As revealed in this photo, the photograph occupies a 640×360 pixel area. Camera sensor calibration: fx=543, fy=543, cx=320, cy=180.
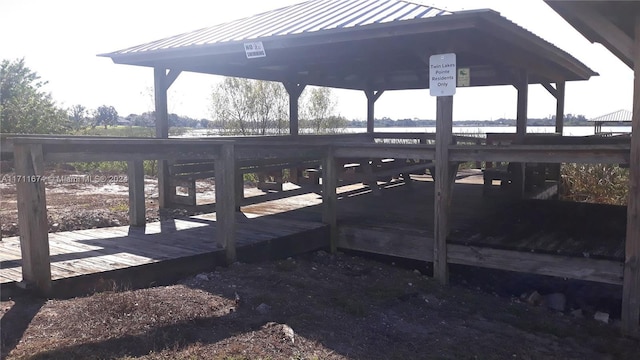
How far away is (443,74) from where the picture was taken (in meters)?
6.26

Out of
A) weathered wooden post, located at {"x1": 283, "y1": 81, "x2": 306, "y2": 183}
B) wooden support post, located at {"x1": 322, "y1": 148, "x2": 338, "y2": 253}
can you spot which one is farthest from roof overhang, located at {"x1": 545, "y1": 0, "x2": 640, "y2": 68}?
weathered wooden post, located at {"x1": 283, "y1": 81, "x2": 306, "y2": 183}

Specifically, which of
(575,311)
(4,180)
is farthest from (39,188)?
(4,180)

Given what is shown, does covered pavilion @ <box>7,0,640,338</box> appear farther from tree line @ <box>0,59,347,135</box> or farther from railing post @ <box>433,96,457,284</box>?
tree line @ <box>0,59,347,135</box>

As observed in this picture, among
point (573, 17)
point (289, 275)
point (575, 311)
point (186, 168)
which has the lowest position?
point (575, 311)

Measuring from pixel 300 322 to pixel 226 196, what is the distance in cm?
198

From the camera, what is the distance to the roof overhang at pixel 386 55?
601cm

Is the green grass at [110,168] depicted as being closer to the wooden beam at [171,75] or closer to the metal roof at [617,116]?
the wooden beam at [171,75]

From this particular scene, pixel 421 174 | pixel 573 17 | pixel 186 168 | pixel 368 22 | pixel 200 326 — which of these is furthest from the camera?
pixel 421 174

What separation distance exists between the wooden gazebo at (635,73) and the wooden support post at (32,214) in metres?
4.70

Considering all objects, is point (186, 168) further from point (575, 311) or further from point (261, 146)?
point (575, 311)

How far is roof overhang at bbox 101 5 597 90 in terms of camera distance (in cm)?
601

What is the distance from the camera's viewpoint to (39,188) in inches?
168

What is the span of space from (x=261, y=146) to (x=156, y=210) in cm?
361

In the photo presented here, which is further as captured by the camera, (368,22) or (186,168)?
(186,168)
